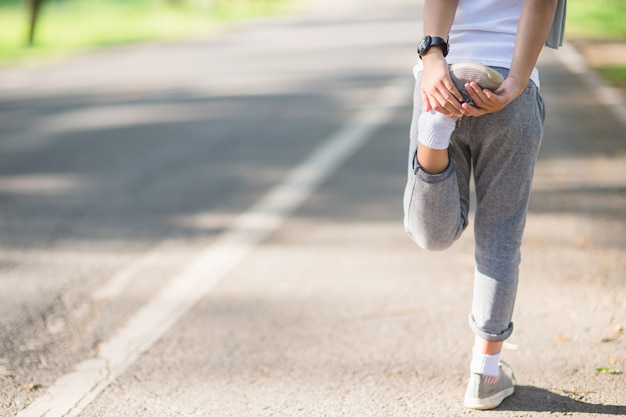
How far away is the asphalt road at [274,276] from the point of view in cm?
294

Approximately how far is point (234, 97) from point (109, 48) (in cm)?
1181

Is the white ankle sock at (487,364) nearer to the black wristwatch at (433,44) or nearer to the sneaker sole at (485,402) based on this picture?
the sneaker sole at (485,402)

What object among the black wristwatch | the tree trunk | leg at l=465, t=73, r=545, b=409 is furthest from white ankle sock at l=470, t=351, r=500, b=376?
the tree trunk

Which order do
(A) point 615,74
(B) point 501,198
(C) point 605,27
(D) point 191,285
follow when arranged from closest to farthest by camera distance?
Result: 1. (B) point 501,198
2. (D) point 191,285
3. (A) point 615,74
4. (C) point 605,27

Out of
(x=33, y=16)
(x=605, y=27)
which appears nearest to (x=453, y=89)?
(x=605, y=27)

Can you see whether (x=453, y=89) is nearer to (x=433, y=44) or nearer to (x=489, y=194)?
(x=433, y=44)

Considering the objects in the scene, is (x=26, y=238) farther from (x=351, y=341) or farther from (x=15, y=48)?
(x=15, y=48)

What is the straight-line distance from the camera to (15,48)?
72.3ft

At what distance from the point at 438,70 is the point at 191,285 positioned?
2.22 m

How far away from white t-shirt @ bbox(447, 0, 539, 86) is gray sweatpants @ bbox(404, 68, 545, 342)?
0.06 meters

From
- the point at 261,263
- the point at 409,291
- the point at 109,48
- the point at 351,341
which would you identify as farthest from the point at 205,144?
the point at 109,48

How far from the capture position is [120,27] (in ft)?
96.1

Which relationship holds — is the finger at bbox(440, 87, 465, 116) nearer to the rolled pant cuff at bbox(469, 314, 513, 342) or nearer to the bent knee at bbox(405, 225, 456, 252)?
the bent knee at bbox(405, 225, 456, 252)

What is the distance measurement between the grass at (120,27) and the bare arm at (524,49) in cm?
1834
